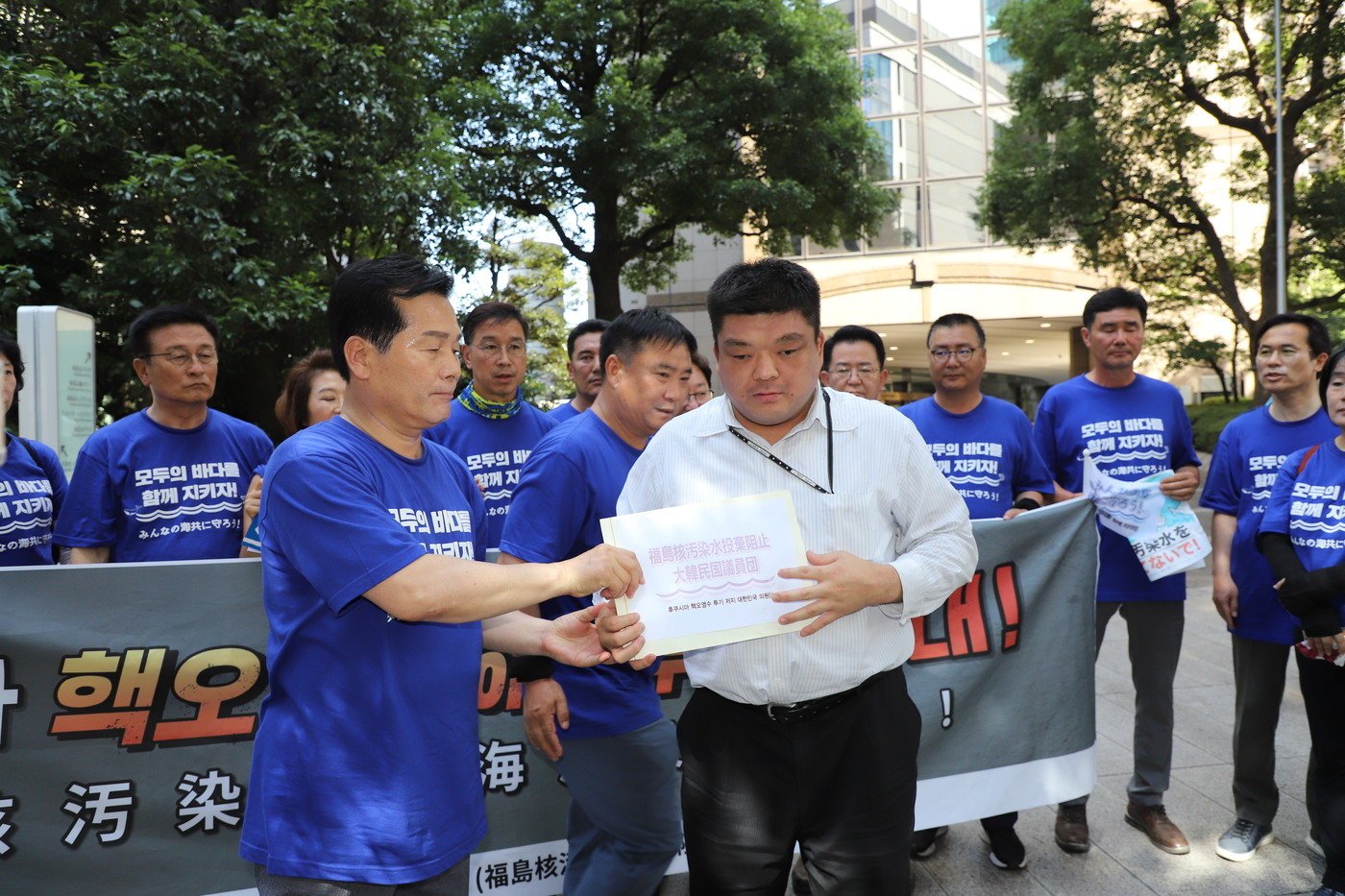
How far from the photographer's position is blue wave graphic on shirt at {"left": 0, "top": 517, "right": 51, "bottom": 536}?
3.74m

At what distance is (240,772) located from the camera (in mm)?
3293

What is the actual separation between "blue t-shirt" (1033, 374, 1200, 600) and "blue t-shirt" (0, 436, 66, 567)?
4242mm

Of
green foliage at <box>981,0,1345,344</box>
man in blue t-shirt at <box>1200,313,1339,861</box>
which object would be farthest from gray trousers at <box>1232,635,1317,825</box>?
green foliage at <box>981,0,1345,344</box>

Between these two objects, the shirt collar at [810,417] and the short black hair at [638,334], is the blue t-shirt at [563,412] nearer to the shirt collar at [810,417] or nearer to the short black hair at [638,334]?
the short black hair at [638,334]

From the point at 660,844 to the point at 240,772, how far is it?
1469mm

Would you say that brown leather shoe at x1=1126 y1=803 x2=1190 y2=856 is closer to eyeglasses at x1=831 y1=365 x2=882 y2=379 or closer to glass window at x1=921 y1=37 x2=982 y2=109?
eyeglasses at x1=831 y1=365 x2=882 y2=379

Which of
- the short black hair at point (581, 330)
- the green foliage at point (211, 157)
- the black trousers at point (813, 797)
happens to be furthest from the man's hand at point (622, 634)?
the green foliage at point (211, 157)

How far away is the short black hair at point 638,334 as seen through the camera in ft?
10.1

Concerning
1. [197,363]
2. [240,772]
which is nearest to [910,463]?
[240,772]

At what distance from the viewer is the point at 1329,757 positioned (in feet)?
11.3

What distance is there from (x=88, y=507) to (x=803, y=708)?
2.90 m

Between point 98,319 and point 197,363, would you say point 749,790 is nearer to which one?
point 197,363

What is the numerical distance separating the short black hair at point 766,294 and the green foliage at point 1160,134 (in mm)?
14377

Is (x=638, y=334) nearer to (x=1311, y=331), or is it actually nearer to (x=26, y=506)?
(x=26, y=506)
